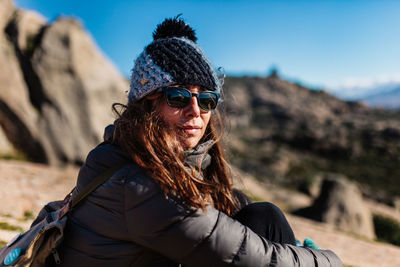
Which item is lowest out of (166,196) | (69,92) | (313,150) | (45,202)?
(313,150)

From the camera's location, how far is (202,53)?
2047mm

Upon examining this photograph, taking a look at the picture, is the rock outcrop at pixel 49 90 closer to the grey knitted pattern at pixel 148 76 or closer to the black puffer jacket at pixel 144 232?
the grey knitted pattern at pixel 148 76

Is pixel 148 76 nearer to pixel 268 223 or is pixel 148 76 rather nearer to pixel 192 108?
pixel 192 108

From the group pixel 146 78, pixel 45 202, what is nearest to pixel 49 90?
pixel 45 202

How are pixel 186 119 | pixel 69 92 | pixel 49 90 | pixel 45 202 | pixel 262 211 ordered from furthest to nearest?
pixel 69 92, pixel 49 90, pixel 45 202, pixel 262 211, pixel 186 119

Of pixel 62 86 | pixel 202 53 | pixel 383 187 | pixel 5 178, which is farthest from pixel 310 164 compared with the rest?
pixel 202 53

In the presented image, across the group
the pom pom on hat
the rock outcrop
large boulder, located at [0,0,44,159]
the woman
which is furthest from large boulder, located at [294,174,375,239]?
the pom pom on hat

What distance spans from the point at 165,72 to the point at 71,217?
0.91 metres

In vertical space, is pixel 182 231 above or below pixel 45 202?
above

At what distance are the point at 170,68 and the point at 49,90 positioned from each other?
8820 mm

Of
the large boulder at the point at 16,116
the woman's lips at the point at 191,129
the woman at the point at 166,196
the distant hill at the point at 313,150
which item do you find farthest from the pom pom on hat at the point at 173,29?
the large boulder at the point at 16,116

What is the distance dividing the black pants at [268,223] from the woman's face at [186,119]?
579 millimetres

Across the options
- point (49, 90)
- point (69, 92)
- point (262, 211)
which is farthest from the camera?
point (69, 92)

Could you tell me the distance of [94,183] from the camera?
5.35 feet
